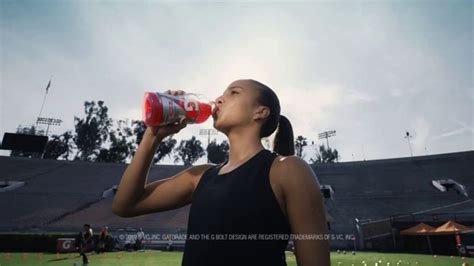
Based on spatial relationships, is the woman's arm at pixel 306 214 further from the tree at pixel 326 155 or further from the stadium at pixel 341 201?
the tree at pixel 326 155

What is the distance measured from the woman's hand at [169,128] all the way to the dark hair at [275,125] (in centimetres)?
60

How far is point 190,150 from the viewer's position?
69875mm

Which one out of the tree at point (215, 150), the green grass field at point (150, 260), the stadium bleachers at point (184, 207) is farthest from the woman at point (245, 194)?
the tree at point (215, 150)

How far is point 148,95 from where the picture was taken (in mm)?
2303

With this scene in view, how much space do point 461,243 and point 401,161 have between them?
20.2 metres

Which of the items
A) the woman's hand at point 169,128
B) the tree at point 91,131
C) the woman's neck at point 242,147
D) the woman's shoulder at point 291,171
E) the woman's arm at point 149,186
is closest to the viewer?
the woman's shoulder at point 291,171

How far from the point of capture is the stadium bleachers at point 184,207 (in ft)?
92.2

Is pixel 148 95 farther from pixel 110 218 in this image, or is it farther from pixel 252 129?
pixel 110 218

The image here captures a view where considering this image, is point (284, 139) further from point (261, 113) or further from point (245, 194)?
→ point (245, 194)

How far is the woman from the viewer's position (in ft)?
5.04

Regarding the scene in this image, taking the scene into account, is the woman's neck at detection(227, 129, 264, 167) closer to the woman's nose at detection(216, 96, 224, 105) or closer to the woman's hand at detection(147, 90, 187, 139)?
the woman's nose at detection(216, 96, 224, 105)

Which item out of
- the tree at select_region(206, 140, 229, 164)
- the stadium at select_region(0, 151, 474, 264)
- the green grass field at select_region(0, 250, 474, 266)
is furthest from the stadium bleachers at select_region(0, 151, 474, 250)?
the tree at select_region(206, 140, 229, 164)

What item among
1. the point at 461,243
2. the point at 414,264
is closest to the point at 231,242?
the point at 414,264

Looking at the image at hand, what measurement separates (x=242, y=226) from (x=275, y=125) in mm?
831
